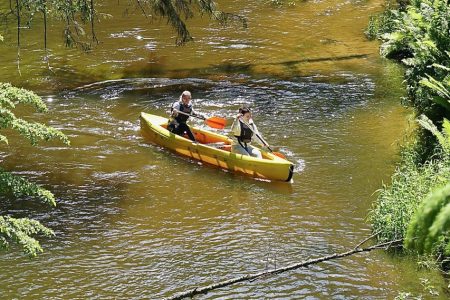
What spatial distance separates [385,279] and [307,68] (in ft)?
31.5

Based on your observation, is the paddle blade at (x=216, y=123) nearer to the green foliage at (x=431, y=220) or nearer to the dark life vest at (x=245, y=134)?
the dark life vest at (x=245, y=134)

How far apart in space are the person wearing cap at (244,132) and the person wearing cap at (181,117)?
1124 millimetres

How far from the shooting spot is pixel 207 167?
38.3 ft

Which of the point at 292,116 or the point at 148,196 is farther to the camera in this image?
the point at 292,116

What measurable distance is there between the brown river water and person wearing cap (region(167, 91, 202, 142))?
0.57 m

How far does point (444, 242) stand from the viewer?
7859mm

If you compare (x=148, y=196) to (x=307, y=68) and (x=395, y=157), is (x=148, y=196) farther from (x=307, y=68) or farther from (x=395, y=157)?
(x=307, y=68)

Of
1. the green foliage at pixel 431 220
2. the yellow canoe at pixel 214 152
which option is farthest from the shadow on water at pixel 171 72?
the green foliage at pixel 431 220

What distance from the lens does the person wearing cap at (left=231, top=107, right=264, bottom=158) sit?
11.3 m

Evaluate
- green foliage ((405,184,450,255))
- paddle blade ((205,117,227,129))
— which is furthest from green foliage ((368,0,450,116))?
green foliage ((405,184,450,255))

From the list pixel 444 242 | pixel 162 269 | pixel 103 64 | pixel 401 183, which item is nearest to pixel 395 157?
pixel 401 183

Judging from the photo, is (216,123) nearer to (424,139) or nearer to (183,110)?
(183,110)

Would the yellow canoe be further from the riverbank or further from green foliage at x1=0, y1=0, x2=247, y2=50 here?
green foliage at x1=0, y1=0, x2=247, y2=50

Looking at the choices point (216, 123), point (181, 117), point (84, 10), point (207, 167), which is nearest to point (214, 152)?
point (207, 167)
